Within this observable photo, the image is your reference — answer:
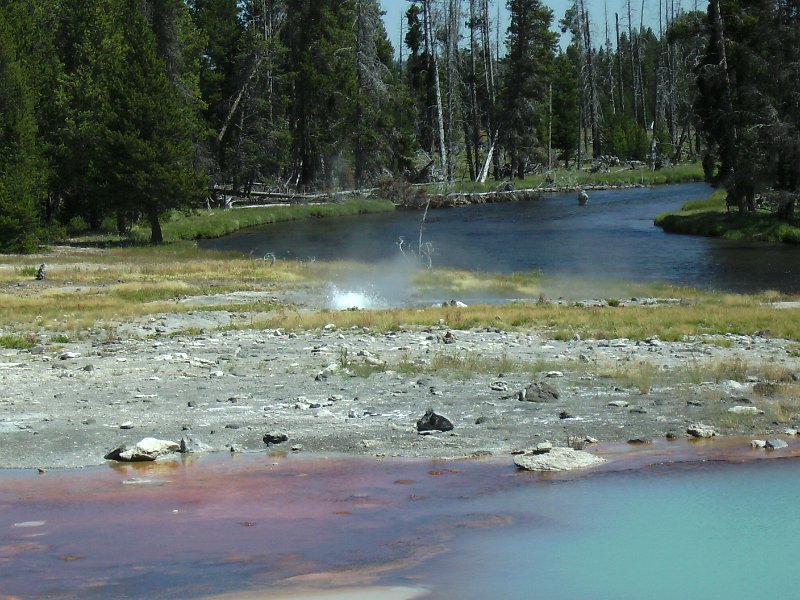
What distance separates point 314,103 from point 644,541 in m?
81.7

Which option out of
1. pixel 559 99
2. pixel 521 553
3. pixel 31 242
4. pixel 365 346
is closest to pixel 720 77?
pixel 31 242

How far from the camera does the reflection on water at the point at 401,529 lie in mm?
9750

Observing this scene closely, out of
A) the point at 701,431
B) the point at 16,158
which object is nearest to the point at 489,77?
the point at 16,158

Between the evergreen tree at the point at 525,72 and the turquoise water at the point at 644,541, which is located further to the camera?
the evergreen tree at the point at 525,72

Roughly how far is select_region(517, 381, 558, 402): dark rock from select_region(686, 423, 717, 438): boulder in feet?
7.25

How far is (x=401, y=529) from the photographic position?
1122cm

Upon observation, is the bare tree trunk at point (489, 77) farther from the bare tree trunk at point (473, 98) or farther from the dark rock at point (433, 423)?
the dark rock at point (433, 423)

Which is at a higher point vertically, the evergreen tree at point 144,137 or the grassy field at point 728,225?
the evergreen tree at point 144,137

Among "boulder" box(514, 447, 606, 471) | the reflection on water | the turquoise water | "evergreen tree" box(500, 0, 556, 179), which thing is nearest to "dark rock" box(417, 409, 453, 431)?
the reflection on water

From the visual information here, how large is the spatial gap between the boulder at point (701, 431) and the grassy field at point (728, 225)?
128ft

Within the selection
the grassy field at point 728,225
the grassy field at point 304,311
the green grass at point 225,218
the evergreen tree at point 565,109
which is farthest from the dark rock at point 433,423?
the evergreen tree at point 565,109

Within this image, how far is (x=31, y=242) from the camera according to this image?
165 feet

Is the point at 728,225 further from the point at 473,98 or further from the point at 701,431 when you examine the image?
the point at 473,98

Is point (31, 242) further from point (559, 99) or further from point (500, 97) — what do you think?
point (559, 99)
